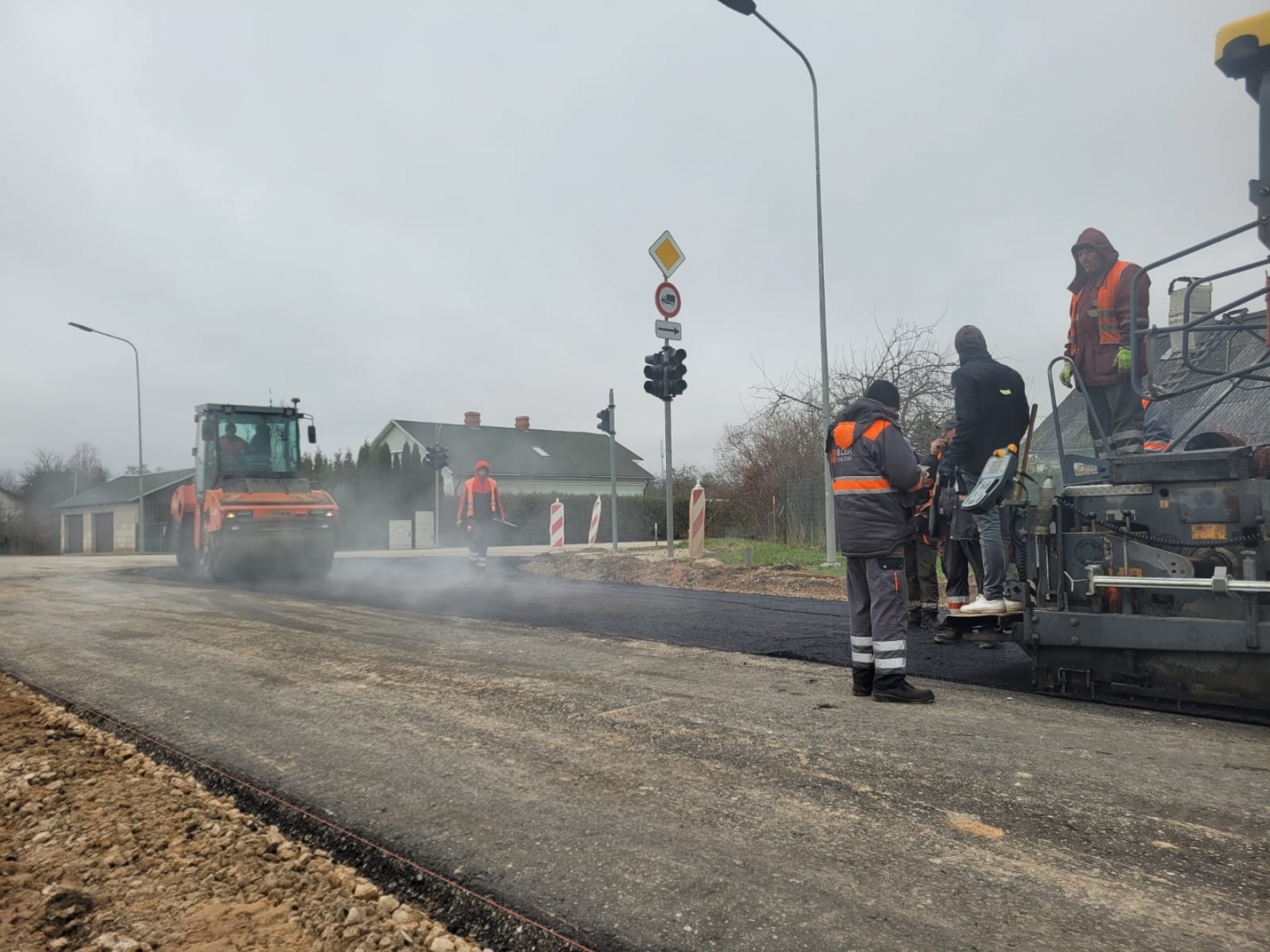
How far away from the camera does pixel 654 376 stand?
46.5 ft

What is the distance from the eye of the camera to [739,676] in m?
5.54

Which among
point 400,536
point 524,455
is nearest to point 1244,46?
point 400,536

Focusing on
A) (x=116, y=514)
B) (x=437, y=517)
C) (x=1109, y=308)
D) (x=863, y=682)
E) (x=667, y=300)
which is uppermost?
(x=667, y=300)

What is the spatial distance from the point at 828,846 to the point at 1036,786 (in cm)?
106

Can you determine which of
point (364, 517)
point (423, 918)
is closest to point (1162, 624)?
point (423, 918)

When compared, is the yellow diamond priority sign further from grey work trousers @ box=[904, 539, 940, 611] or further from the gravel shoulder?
the gravel shoulder

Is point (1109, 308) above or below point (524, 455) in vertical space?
below

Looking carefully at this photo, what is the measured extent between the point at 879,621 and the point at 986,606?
84 cm

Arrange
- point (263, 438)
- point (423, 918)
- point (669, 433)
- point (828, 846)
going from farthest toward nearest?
1. point (263, 438)
2. point (669, 433)
3. point (828, 846)
4. point (423, 918)

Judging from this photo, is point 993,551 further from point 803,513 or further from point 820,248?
point 803,513

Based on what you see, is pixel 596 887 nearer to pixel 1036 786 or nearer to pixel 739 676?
pixel 1036 786

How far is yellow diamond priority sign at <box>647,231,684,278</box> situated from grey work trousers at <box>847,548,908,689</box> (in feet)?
32.2

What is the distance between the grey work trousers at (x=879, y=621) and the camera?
190 inches

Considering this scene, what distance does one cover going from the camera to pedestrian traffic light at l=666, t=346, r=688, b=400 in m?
14.1
